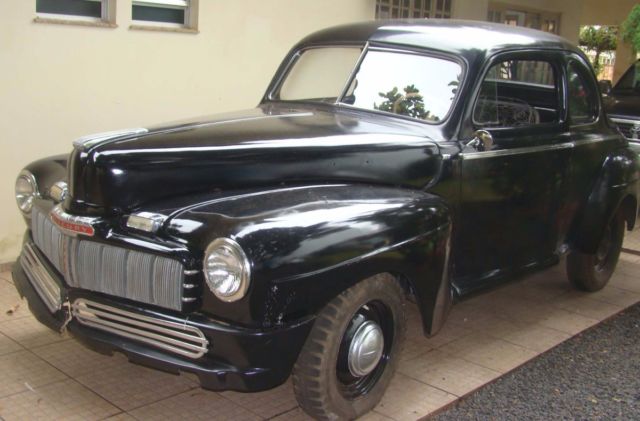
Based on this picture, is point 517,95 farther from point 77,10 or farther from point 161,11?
point 77,10

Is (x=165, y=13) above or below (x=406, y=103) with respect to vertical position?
above

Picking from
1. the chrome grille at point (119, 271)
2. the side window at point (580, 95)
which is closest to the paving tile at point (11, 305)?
the chrome grille at point (119, 271)

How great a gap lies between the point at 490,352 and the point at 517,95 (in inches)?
72.3

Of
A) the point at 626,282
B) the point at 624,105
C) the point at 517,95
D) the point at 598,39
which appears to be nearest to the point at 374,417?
the point at 517,95

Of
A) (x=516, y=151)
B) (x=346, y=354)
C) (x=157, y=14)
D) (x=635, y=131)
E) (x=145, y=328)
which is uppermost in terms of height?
(x=157, y=14)

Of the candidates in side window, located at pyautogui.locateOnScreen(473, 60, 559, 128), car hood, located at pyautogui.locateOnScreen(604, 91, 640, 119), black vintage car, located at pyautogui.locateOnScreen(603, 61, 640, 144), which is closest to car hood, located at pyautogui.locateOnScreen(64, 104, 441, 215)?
side window, located at pyautogui.locateOnScreen(473, 60, 559, 128)

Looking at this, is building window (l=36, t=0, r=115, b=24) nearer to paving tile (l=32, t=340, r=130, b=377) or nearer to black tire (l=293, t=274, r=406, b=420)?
paving tile (l=32, t=340, r=130, b=377)

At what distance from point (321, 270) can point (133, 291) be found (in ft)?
2.54

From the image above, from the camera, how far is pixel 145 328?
2992 mm

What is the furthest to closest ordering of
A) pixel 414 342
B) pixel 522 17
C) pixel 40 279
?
pixel 522 17 < pixel 414 342 < pixel 40 279

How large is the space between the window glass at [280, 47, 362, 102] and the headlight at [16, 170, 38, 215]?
5.50ft

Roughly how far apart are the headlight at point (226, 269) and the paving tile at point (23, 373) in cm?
136

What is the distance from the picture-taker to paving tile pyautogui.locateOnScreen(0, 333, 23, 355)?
4.00m

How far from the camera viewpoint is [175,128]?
361 centimetres
